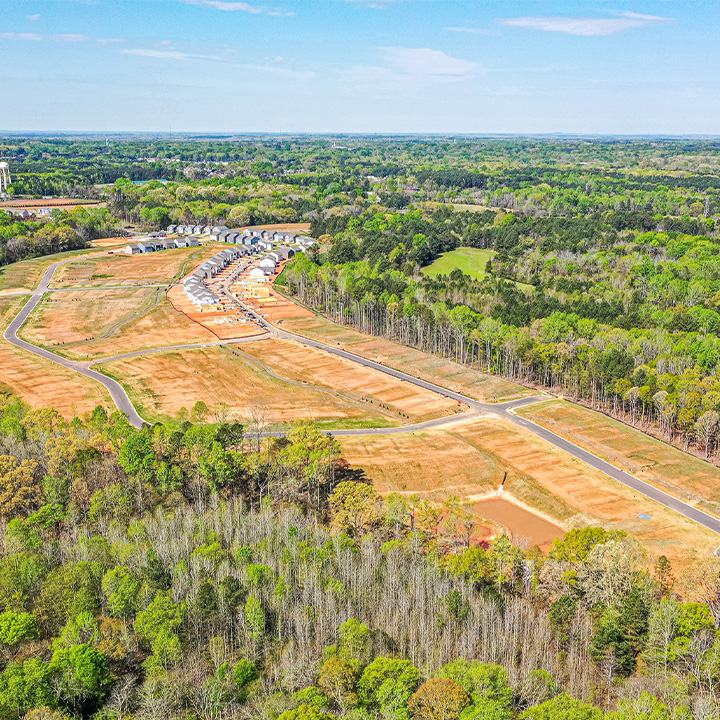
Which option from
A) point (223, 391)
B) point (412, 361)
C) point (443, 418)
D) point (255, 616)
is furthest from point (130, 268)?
point (255, 616)

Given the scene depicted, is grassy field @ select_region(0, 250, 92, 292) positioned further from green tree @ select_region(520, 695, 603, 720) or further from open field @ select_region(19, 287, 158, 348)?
green tree @ select_region(520, 695, 603, 720)

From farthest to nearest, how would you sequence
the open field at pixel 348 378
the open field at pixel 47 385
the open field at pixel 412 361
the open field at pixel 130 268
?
1. the open field at pixel 130 268
2. the open field at pixel 412 361
3. the open field at pixel 348 378
4. the open field at pixel 47 385

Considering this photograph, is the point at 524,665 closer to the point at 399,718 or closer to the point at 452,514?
the point at 399,718

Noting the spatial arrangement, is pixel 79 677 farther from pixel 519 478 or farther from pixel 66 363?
pixel 66 363

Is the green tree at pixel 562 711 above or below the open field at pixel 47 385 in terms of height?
above

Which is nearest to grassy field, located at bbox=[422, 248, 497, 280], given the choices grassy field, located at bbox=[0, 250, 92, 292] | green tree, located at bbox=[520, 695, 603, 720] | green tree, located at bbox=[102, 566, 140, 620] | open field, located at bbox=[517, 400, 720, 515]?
open field, located at bbox=[517, 400, 720, 515]

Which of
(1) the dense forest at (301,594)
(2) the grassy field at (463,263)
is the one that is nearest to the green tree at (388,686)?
(1) the dense forest at (301,594)

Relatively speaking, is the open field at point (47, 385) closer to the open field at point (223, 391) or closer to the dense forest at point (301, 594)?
the open field at point (223, 391)
